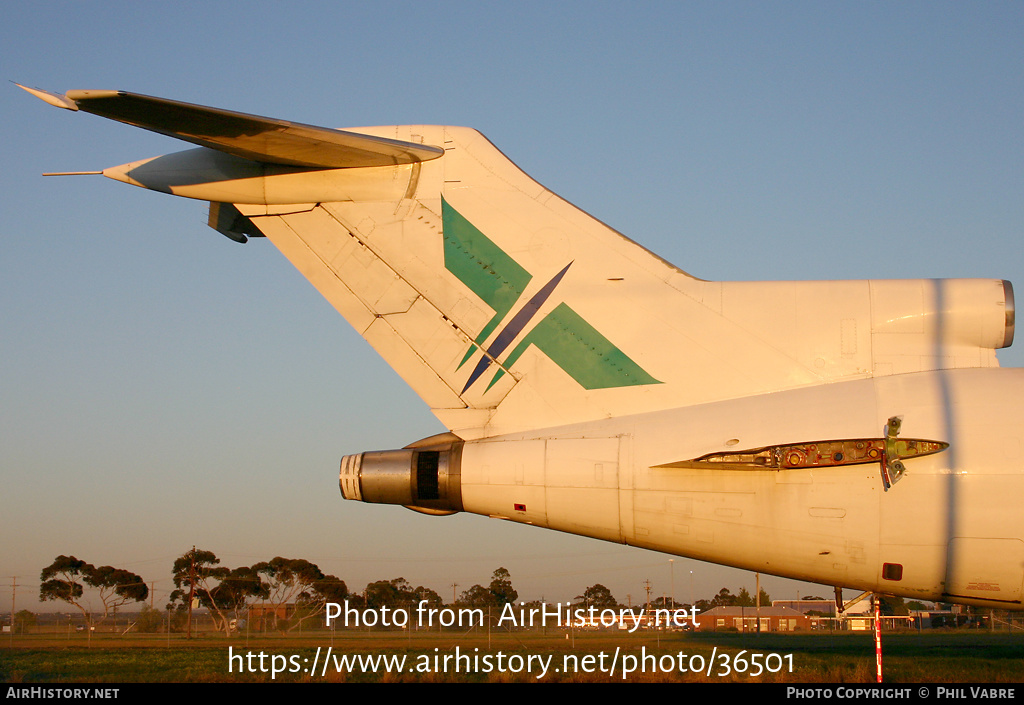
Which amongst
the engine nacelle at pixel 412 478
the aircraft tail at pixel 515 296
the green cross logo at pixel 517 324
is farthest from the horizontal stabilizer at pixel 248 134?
the engine nacelle at pixel 412 478

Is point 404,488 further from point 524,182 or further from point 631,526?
point 524,182

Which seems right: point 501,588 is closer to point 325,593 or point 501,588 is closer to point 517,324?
point 325,593

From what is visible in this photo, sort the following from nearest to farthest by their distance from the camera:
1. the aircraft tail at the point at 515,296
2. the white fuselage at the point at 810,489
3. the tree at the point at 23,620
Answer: the white fuselage at the point at 810,489, the aircraft tail at the point at 515,296, the tree at the point at 23,620

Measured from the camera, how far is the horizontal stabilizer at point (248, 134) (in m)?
5.21

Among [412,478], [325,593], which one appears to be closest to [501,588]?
[325,593]

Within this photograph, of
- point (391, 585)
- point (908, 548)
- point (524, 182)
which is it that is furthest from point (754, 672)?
point (391, 585)

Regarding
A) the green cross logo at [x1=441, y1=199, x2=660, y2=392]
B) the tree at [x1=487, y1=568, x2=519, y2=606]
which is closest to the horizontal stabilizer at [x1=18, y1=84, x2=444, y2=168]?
the green cross logo at [x1=441, y1=199, x2=660, y2=392]

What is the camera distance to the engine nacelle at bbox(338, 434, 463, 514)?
649cm

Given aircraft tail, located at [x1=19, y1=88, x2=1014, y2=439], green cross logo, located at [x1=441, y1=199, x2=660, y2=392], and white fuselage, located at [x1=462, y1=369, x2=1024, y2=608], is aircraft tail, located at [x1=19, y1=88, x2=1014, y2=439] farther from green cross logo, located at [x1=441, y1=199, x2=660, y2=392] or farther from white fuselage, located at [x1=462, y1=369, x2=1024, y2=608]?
white fuselage, located at [x1=462, y1=369, x2=1024, y2=608]

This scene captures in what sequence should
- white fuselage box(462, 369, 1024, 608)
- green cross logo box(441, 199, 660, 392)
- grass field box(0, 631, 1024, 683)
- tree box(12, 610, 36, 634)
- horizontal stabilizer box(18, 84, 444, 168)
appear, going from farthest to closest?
tree box(12, 610, 36, 634), grass field box(0, 631, 1024, 683), green cross logo box(441, 199, 660, 392), white fuselage box(462, 369, 1024, 608), horizontal stabilizer box(18, 84, 444, 168)

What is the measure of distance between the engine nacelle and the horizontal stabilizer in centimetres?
233

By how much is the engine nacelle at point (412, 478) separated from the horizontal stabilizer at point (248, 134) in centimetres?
233

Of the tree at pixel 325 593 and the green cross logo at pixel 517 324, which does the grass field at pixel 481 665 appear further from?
the tree at pixel 325 593

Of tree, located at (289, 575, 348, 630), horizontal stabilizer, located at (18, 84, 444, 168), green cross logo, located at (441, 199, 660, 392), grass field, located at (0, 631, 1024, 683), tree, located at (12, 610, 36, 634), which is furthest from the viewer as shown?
tree, located at (289, 575, 348, 630)
